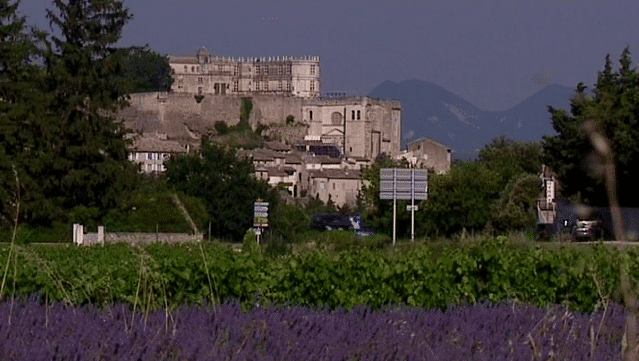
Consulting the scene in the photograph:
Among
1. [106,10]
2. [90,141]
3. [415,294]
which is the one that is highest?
[106,10]

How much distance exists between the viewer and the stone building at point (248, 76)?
185 meters

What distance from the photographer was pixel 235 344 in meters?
6.08

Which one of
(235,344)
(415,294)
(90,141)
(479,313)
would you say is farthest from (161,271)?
(90,141)

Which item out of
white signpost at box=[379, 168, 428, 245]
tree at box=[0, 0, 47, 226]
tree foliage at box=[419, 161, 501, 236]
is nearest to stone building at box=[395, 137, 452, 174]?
tree foliage at box=[419, 161, 501, 236]

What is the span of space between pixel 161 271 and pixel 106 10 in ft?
113

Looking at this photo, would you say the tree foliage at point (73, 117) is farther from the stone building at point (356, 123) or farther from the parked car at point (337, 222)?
the stone building at point (356, 123)

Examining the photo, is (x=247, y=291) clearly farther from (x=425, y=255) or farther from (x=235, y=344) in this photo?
(x=235, y=344)

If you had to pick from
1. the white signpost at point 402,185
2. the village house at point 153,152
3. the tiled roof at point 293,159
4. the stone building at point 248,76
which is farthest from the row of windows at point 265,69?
the white signpost at point 402,185

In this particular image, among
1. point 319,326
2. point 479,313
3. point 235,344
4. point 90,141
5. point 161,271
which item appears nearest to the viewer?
point 235,344

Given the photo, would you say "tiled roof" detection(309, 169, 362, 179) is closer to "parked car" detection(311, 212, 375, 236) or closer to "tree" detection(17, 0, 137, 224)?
"parked car" detection(311, 212, 375, 236)

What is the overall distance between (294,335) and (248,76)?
181414 mm

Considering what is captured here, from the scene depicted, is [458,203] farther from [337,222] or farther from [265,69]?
[265,69]

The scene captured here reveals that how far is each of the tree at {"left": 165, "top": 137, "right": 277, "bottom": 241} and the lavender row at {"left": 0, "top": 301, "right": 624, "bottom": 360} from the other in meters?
47.4

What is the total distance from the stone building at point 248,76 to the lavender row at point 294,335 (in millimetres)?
176335
